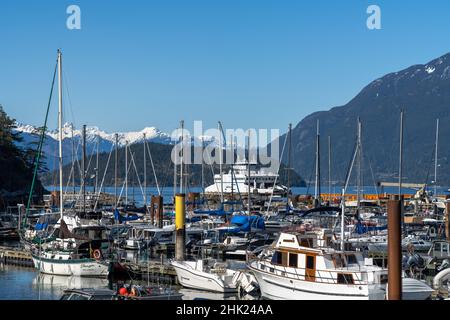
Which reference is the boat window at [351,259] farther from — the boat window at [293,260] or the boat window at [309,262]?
the boat window at [293,260]

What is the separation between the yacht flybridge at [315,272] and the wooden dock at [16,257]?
25.8 metres

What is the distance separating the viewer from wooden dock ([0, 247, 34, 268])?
60.2m

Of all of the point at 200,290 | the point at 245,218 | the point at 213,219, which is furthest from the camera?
the point at 213,219

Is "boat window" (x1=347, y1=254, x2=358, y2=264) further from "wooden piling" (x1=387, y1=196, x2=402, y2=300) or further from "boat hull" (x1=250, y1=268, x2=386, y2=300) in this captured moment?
"wooden piling" (x1=387, y1=196, x2=402, y2=300)

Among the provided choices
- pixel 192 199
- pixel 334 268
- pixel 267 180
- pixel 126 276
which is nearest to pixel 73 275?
pixel 126 276

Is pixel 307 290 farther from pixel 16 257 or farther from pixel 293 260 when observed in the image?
pixel 16 257

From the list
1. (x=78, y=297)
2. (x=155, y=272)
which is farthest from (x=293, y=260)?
(x=155, y=272)

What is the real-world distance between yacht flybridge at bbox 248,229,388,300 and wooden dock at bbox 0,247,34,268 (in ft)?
84.6

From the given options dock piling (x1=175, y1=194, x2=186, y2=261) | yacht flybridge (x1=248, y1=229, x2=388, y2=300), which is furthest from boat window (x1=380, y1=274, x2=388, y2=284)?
dock piling (x1=175, y1=194, x2=186, y2=261)

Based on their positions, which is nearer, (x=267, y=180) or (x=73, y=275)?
(x=73, y=275)

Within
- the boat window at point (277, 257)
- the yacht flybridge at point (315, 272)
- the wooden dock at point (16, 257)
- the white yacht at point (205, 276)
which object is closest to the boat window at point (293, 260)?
the yacht flybridge at point (315, 272)
